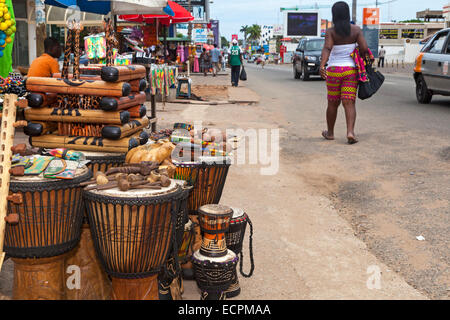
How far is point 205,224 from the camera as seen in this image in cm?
325

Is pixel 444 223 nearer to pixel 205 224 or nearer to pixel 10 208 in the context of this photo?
pixel 205 224

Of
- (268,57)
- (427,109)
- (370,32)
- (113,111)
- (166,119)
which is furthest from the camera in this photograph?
(268,57)

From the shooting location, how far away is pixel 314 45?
Result: 24156 mm

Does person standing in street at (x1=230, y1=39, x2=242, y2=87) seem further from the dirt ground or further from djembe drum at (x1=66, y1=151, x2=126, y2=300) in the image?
djembe drum at (x1=66, y1=151, x2=126, y2=300)

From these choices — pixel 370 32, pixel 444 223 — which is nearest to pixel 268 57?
pixel 370 32

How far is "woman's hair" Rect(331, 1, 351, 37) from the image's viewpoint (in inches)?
301

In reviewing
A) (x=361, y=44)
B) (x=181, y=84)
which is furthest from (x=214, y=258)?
(x=181, y=84)

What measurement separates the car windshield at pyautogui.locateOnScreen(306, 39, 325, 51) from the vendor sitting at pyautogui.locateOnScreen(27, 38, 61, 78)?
1870 cm

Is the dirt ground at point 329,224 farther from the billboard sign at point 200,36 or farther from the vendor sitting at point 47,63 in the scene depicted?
the billboard sign at point 200,36

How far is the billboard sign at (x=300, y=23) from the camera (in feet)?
260

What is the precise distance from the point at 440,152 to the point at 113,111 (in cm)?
500

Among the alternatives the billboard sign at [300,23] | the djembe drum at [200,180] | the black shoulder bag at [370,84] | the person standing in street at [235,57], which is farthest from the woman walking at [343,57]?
the billboard sign at [300,23]

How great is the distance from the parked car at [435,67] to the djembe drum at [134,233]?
35.0ft

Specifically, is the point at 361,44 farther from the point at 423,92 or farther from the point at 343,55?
the point at 423,92
